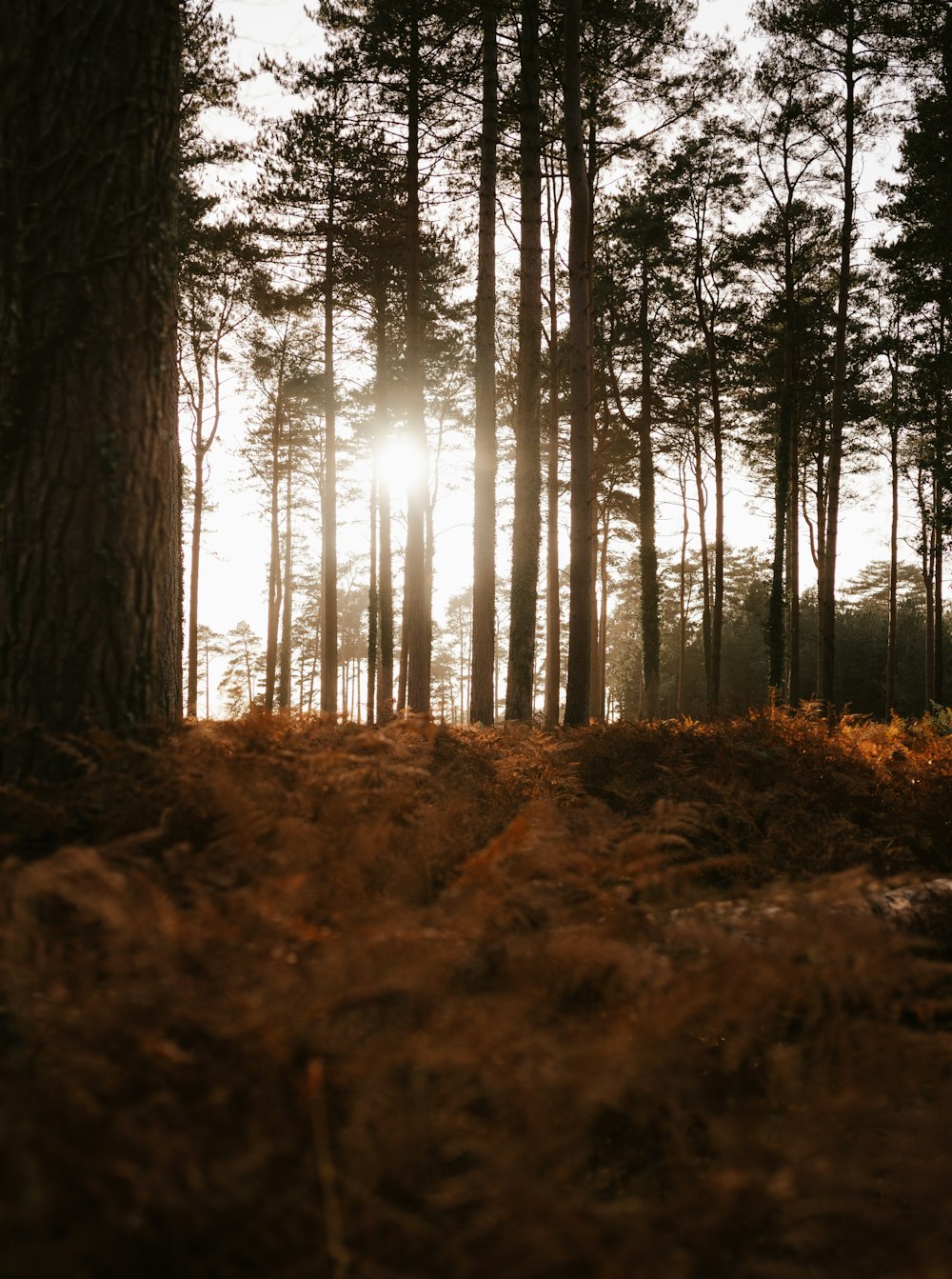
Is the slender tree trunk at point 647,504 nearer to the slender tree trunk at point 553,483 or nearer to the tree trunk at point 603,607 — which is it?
the slender tree trunk at point 553,483

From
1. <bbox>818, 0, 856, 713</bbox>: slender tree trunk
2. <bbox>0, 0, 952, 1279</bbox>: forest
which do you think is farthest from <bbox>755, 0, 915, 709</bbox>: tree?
<bbox>0, 0, 952, 1279</bbox>: forest

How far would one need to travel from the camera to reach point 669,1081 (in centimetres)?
166

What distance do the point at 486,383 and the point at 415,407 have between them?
253 centimetres

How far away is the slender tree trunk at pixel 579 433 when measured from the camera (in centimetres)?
1079

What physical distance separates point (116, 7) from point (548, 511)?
1649 centimetres

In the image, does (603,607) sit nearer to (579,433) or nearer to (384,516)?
(384,516)

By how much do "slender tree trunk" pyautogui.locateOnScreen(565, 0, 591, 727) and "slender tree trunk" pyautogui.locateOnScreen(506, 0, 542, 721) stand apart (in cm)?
71

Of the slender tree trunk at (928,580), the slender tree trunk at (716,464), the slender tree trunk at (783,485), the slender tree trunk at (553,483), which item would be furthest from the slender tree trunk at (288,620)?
the slender tree trunk at (928,580)

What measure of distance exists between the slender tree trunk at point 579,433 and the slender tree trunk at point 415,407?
3743 millimetres

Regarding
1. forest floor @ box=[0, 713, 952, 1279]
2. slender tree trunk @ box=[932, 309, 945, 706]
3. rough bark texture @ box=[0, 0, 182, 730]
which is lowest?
forest floor @ box=[0, 713, 952, 1279]

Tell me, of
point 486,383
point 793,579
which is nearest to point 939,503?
point 793,579

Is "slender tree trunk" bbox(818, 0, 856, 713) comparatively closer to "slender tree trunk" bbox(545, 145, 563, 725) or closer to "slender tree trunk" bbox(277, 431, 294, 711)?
"slender tree trunk" bbox(545, 145, 563, 725)

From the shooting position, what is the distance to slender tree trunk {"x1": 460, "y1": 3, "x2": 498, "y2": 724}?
12070 mm

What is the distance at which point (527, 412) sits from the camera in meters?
11.8
